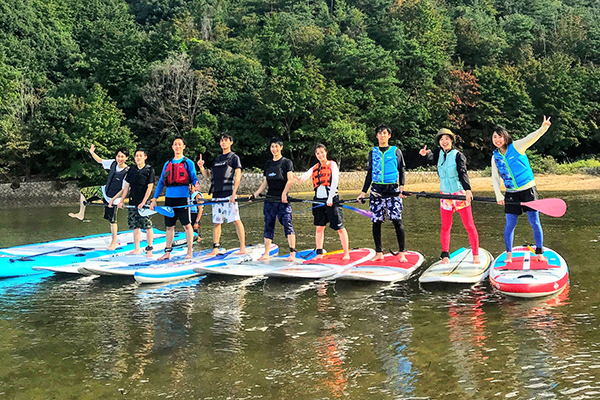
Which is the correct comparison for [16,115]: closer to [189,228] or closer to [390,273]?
[189,228]

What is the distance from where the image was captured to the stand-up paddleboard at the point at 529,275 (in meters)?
6.87

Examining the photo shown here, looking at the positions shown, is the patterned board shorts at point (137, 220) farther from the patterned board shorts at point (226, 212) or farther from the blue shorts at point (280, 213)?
the blue shorts at point (280, 213)

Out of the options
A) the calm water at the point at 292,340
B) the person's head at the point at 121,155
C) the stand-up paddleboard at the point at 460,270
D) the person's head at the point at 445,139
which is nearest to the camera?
the calm water at the point at 292,340

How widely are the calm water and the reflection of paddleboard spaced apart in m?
0.15

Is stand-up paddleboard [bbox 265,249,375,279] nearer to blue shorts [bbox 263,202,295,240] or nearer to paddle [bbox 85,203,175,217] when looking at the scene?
blue shorts [bbox 263,202,295,240]

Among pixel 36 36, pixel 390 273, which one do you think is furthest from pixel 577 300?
pixel 36 36

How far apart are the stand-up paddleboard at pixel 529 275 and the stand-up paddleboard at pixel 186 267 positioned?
4.07m

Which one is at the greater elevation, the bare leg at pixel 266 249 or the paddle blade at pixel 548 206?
the paddle blade at pixel 548 206

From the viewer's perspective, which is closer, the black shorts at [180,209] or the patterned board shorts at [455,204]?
the patterned board shorts at [455,204]

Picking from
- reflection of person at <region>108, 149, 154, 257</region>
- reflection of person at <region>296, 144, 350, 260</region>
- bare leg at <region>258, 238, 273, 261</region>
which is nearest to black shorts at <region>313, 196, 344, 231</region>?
reflection of person at <region>296, 144, 350, 260</region>

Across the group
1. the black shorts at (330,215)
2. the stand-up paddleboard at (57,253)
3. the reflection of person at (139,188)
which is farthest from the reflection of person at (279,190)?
the stand-up paddleboard at (57,253)

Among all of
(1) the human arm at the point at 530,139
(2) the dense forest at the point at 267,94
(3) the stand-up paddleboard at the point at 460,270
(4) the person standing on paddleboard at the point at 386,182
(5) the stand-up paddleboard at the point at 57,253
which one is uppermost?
(2) the dense forest at the point at 267,94

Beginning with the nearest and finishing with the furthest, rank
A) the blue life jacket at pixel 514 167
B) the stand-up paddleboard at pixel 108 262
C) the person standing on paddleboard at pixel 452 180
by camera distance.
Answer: the blue life jacket at pixel 514 167 → the person standing on paddleboard at pixel 452 180 → the stand-up paddleboard at pixel 108 262

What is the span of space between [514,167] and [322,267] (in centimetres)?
315
